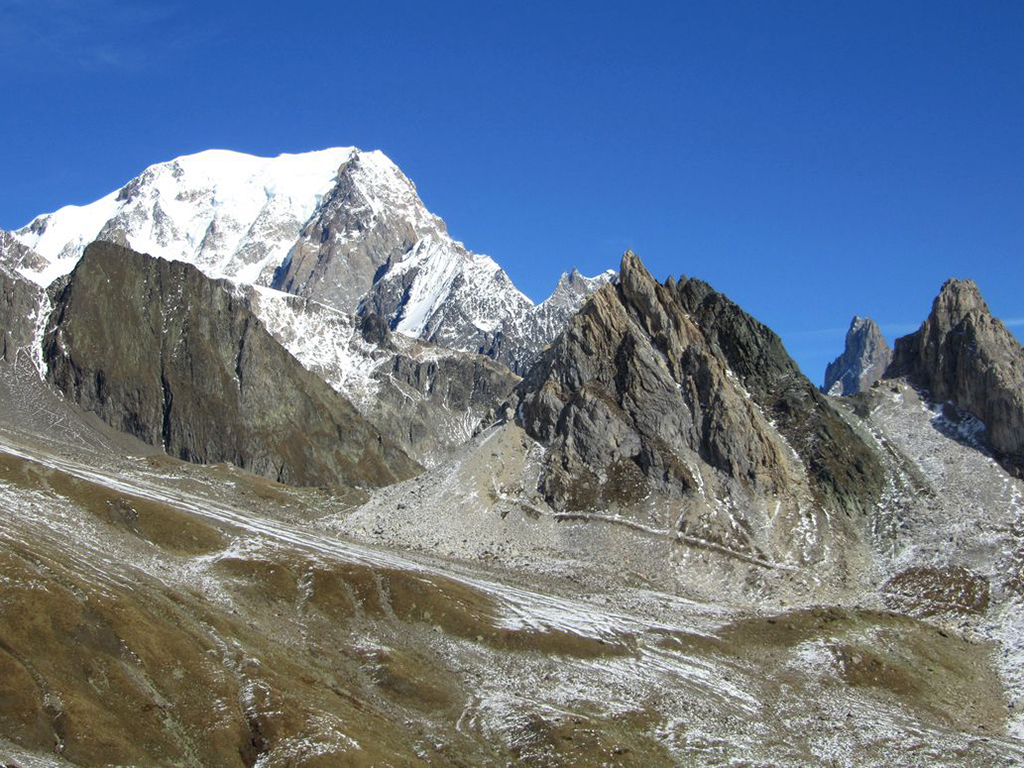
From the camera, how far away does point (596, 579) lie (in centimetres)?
11444

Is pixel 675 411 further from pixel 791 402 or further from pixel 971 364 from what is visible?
pixel 971 364

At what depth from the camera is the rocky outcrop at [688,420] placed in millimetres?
131750

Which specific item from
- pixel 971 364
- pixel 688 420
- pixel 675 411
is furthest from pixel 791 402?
pixel 971 364

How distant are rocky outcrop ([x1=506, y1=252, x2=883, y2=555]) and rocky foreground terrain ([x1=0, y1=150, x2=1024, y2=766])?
40cm

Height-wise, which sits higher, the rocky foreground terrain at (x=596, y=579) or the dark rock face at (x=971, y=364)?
the dark rock face at (x=971, y=364)

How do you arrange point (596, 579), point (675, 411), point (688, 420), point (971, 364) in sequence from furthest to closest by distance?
point (971, 364) → point (675, 411) → point (688, 420) → point (596, 579)

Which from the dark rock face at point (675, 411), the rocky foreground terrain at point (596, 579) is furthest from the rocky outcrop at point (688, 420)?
the rocky foreground terrain at point (596, 579)

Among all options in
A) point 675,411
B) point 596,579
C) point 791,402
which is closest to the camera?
point 596,579

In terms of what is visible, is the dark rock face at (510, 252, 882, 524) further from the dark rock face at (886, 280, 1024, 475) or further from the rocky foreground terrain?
the dark rock face at (886, 280, 1024, 475)

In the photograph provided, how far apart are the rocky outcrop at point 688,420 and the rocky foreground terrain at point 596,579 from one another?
15.8 inches

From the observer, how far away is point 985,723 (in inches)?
3182

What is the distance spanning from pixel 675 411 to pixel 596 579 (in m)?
33.2

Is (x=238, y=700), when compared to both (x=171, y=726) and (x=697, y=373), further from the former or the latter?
(x=697, y=373)

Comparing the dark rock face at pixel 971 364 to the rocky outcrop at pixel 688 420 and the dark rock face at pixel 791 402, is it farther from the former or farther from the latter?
the rocky outcrop at pixel 688 420
